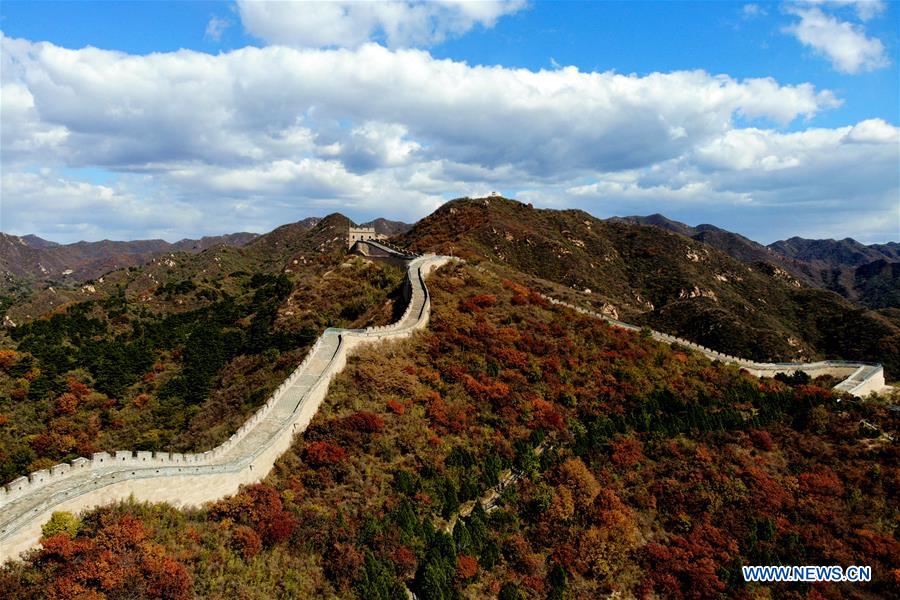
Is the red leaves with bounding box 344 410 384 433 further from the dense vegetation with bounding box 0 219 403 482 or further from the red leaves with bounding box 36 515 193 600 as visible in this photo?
the red leaves with bounding box 36 515 193 600

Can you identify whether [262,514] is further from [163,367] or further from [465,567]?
[163,367]

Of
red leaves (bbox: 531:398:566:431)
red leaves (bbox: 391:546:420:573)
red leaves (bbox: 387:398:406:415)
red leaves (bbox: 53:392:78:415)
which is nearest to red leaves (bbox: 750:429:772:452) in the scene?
red leaves (bbox: 531:398:566:431)

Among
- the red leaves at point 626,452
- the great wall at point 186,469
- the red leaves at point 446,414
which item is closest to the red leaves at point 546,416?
the red leaves at point 626,452

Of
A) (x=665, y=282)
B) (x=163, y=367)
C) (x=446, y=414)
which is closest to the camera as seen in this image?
(x=446, y=414)

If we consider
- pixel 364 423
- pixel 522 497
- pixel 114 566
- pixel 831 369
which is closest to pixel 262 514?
pixel 114 566

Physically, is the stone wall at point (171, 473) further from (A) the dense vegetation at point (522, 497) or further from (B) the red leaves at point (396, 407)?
(B) the red leaves at point (396, 407)

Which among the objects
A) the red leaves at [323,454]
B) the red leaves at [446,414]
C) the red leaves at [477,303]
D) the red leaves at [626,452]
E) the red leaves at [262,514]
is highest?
the red leaves at [477,303]
